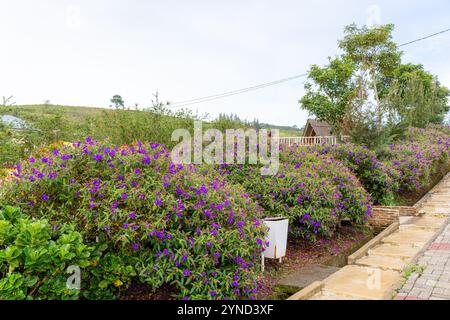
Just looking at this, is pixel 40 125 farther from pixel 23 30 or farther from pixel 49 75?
pixel 49 75

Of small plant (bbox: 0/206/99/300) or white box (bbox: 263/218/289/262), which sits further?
white box (bbox: 263/218/289/262)

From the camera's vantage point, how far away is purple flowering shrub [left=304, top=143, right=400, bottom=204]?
846 centimetres

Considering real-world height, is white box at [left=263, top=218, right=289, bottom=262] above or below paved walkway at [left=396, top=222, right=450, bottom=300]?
above

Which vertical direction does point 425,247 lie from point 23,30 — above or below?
below

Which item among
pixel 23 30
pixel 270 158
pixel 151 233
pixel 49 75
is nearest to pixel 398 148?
pixel 270 158

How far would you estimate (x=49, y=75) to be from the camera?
1525 cm

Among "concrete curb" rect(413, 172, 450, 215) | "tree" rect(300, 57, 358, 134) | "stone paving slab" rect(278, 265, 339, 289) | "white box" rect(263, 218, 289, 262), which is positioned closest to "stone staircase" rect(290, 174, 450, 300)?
"stone paving slab" rect(278, 265, 339, 289)

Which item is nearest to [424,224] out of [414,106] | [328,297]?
[328,297]

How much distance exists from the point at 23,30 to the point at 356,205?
1009 centimetres

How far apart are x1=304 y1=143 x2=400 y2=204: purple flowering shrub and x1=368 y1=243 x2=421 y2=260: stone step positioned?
2.52 metres

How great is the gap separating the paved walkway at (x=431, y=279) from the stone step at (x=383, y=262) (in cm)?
26

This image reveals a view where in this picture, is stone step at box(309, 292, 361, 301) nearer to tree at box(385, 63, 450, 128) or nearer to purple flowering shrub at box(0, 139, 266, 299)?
purple flowering shrub at box(0, 139, 266, 299)

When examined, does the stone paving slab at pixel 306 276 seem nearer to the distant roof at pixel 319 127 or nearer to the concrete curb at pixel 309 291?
the concrete curb at pixel 309 291

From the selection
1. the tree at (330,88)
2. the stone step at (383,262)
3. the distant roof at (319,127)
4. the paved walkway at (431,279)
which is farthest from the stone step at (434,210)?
the tree at (330,88)
